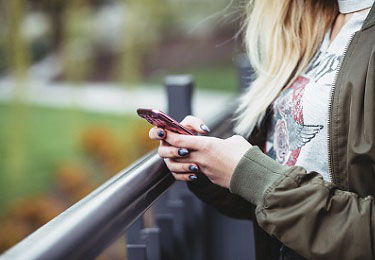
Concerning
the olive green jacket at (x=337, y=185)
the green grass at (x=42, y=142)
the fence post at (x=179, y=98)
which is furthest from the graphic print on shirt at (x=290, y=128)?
the green grass at (x=42, y=142)

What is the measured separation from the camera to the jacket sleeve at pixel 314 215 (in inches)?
36.1

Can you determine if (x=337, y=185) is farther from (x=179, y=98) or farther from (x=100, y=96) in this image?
(x=100, y=96)

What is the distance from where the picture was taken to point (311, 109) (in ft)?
3.75

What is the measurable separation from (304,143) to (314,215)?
0.87 ft

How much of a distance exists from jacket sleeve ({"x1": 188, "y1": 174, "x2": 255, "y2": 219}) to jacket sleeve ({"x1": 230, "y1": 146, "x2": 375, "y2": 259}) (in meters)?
0.36

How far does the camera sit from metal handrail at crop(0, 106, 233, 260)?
28.5 inches

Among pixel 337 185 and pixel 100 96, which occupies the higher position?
pixel 337 185

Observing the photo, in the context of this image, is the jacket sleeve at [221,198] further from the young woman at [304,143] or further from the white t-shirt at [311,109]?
the white t-shirt at [311,109]

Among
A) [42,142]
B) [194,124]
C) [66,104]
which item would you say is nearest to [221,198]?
[194,124]

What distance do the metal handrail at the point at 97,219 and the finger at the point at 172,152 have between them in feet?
0.09

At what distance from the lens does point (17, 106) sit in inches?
196

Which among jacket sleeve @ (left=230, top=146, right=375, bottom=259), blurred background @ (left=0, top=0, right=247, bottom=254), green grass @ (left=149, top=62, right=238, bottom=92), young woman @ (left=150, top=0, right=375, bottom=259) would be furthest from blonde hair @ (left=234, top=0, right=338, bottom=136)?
green grass @ (left=149, top=62, right=238, bottom=92)

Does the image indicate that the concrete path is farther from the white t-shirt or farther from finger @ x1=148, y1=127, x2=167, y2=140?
finger @ x1=148, y1=127, x2=167, y2=140

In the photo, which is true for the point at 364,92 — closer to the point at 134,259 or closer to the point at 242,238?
the point at 134,259
